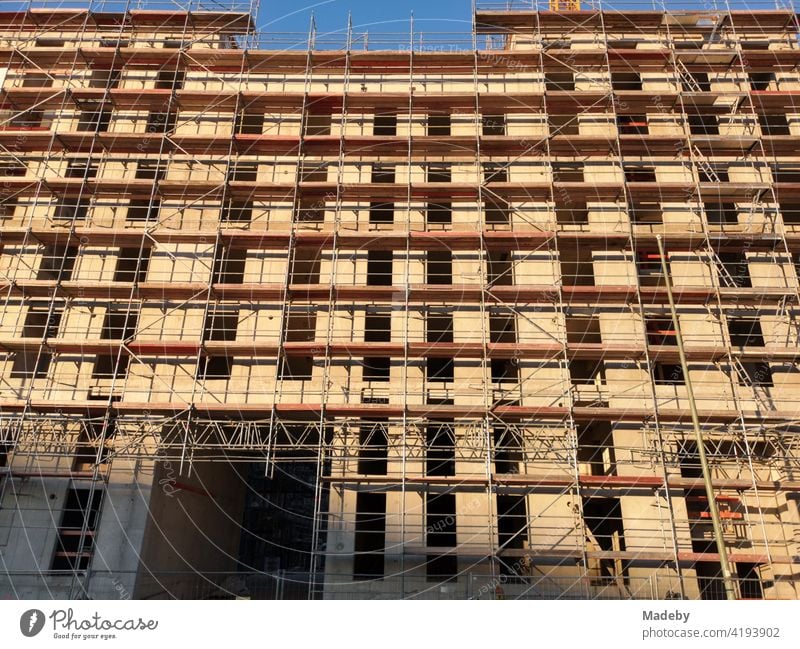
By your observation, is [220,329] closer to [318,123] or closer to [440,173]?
[440,173]

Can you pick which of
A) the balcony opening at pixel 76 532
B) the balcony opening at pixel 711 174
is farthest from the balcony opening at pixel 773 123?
the balcony opening at pixel 76 532

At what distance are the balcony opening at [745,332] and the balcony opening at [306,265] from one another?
45.5ft

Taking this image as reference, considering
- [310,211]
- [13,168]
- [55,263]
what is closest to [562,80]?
[310,211]

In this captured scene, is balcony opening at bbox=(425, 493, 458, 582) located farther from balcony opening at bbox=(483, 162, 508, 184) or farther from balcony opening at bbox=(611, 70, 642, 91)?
balcony opening at bbox=(611, 70, 642, 91)

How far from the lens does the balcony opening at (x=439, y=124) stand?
947 inches

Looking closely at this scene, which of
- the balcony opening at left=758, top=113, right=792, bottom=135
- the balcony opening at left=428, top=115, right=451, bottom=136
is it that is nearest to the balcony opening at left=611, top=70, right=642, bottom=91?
the balcony opening at left=758, top=113, right=792, bottom=135

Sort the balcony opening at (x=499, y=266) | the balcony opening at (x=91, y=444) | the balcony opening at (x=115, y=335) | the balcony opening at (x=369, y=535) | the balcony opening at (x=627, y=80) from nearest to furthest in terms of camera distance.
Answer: the balcony opening at (x=91, y=444)
the balcony opening at (x=369, y=535)
the balcony opening at (x=115, y=335)
the balcony opening at (x=499, y=266)
the balcony opening at (x=627, y=80)

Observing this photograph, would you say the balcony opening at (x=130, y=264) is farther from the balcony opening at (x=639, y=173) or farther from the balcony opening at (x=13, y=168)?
the balcony opening at (x=639, y=173)

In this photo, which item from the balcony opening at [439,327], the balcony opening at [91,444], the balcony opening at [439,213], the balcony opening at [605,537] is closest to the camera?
the balcony opening at [91,444]

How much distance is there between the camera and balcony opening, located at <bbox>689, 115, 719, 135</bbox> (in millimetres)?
23859

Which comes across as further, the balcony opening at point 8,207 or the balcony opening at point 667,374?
the balcony opening at point 8,207

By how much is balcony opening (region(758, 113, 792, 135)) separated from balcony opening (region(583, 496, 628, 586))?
14999 mm

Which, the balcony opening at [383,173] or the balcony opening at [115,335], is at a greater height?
the balcony opening at [383,173]
